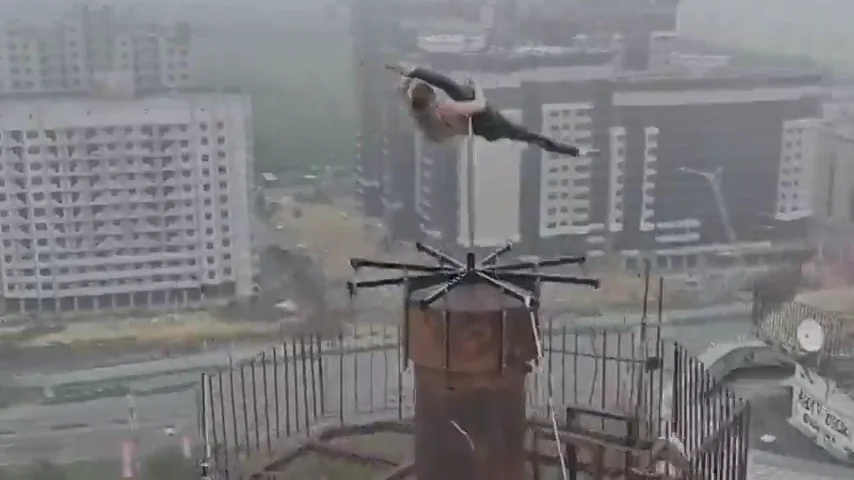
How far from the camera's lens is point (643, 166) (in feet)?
13.4

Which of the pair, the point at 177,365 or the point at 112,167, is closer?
the point at 112,167

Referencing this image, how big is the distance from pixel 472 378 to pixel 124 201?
2.99 m

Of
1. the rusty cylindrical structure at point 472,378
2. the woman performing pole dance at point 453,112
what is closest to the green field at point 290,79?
the woman performing pole dance at point 453,112

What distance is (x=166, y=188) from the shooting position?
3732 mm

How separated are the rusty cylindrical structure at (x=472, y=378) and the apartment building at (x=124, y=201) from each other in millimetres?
2795

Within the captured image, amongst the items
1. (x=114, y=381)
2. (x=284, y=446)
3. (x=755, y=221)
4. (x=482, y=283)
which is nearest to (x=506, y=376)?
(x=482, y=283)

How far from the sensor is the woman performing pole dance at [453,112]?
108cm

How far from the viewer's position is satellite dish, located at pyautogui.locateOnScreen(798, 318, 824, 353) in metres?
3.73

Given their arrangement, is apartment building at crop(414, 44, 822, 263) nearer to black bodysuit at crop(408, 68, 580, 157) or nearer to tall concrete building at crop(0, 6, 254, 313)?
tall concrete building at crop(0, 6, 254, 313)

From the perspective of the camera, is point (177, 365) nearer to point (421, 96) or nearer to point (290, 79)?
point (290, 79)

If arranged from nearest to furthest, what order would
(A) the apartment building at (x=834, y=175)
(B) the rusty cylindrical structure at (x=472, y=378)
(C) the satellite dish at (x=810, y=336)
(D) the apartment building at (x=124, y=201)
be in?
(B) the rusty cylindrical structure at (x=472, y=378) → (D) the apartment building at (x=124, y=201) → (C) the satellite dish at (x=810, y=336) → (A) the apartment building at (x=834, y=175)

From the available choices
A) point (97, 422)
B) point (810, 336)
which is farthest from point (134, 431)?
point (810, 336)

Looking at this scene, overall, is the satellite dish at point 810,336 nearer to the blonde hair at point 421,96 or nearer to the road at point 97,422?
the road at point 97,422

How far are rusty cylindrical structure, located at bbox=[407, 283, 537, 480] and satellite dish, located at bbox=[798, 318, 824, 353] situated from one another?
9.90ft
